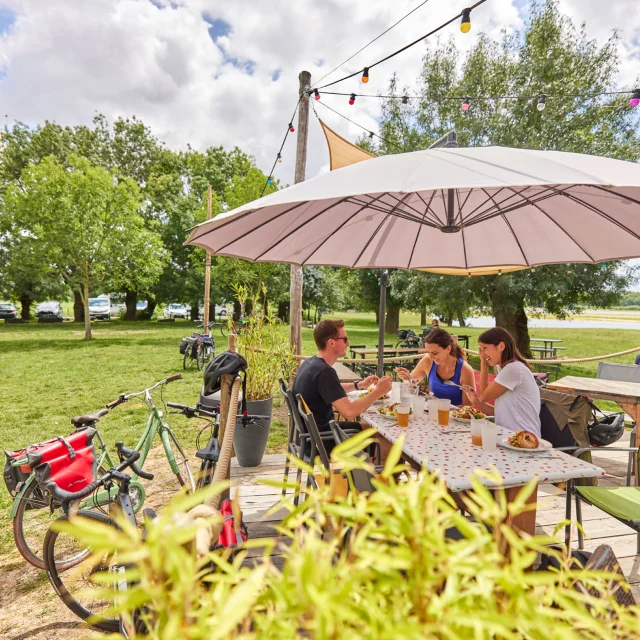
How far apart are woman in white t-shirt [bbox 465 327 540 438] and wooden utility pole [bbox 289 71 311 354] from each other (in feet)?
12.3

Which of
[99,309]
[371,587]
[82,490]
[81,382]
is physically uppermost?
[99,309]

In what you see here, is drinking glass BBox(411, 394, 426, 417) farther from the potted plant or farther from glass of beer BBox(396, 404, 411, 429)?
the potted plant

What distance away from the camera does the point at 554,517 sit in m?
3.45

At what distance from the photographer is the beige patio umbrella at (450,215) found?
1902 millimetres

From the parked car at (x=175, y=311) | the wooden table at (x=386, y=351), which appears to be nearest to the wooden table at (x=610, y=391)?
the wooden table at (x=386, y=351)

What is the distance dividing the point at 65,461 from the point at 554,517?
3808 mm

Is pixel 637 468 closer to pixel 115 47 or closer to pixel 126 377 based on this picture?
pixel 126 377

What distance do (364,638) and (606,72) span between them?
16.4 meters

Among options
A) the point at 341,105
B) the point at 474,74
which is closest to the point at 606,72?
the point at 474,74

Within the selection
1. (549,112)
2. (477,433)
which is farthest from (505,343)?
(549,112)

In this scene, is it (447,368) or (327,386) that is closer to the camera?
(327,386)

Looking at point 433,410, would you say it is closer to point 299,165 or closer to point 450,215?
point 450,215

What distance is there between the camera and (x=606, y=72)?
12.2 meters

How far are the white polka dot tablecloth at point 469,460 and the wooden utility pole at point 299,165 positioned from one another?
3927 mm
